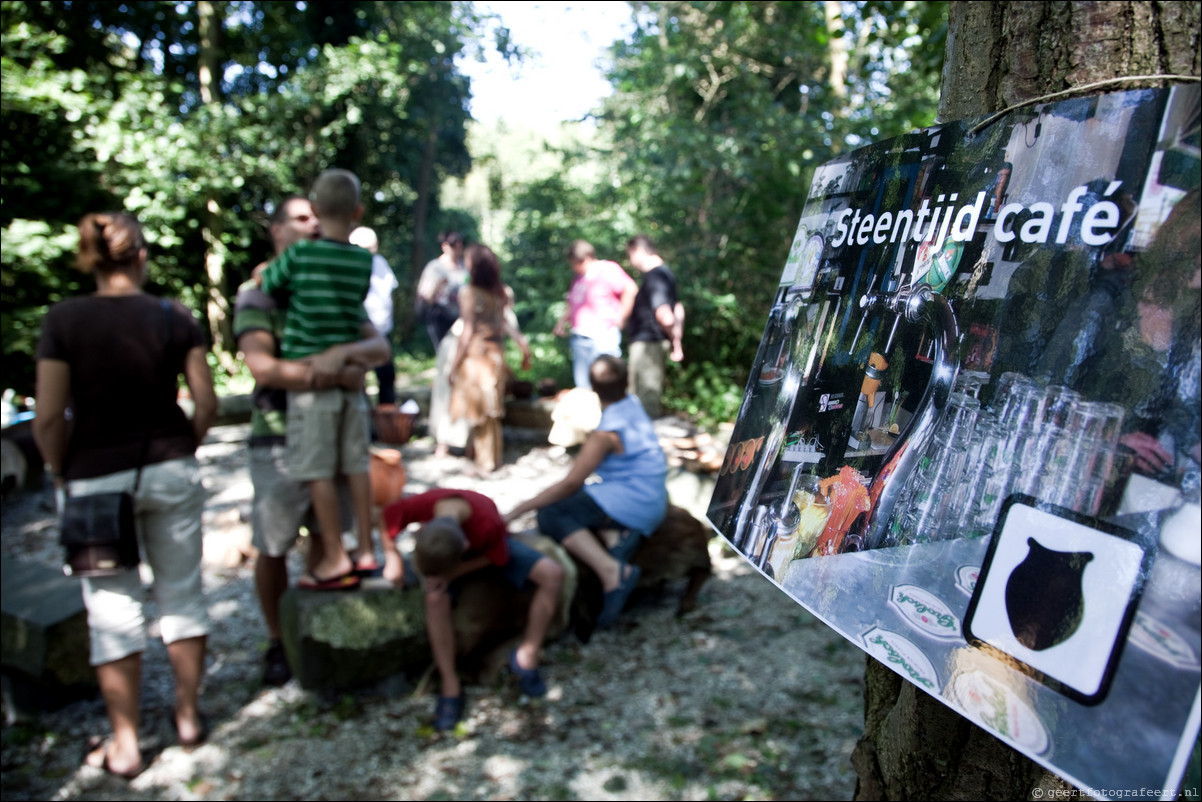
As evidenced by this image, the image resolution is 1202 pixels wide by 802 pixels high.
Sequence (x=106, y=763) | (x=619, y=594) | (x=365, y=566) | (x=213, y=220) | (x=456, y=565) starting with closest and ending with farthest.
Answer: (x=106, y=763)
(x=456, y=565)
(x=365, y=566)
(x=619, y=594)
(x=213, y=220)

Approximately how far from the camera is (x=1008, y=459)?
0.76 meters

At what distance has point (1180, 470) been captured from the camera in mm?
644

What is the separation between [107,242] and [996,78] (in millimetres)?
2614

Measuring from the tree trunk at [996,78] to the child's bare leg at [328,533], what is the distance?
2300 millimetres

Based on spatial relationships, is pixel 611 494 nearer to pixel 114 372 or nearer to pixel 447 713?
pixel 447 713

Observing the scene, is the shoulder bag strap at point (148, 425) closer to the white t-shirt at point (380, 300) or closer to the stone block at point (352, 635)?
the stone block at point (352, 635)

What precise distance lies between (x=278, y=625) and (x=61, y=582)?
0.96 meters

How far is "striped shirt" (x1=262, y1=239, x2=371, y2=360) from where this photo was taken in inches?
117

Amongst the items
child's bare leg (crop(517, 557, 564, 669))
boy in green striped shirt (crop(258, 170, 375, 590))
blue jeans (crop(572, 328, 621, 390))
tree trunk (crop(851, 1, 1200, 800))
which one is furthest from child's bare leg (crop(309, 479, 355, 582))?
blue jeans (crop(572, 328, 621, 390))

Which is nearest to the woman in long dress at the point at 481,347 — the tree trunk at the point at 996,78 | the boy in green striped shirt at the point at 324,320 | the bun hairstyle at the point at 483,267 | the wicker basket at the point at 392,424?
the bun hairstyle at the point at 483,267

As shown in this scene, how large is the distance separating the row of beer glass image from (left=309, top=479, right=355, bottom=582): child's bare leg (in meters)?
2.69

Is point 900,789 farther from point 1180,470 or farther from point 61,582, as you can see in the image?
point 61,582

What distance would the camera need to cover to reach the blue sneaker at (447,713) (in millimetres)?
3068

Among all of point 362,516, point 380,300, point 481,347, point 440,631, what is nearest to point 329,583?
point 362,516
